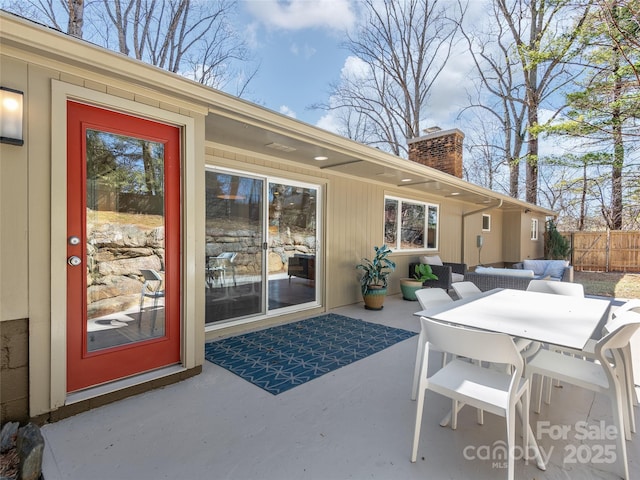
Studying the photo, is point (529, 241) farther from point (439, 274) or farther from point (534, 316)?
point (534, 316)

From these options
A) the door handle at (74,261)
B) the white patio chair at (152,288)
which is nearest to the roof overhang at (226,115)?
the door handle at (74,261)

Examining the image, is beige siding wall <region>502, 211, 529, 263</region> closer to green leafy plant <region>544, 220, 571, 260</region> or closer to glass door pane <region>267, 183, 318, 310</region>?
green leafy plant <region>544, 220, 571, 260</region>

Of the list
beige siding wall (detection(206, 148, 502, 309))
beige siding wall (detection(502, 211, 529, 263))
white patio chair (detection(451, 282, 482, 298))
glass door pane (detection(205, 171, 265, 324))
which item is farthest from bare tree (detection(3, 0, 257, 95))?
beige siding wall (detection(502, 211, 529, 263))

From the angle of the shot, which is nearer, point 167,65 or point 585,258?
point 167,65

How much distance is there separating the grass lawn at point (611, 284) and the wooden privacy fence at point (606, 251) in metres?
0.72

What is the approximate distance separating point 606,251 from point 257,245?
13.2m

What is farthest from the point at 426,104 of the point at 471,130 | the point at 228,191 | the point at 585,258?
the point at 228,191

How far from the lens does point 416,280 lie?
642cm

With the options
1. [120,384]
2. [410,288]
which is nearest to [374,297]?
[410,288]

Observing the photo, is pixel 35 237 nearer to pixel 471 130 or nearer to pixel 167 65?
pixel 167 65

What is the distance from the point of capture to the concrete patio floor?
1771 mm

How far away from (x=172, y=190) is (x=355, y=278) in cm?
383

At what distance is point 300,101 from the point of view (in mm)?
13375

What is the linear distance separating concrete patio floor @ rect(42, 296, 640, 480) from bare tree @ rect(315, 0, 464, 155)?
13.4 meters
